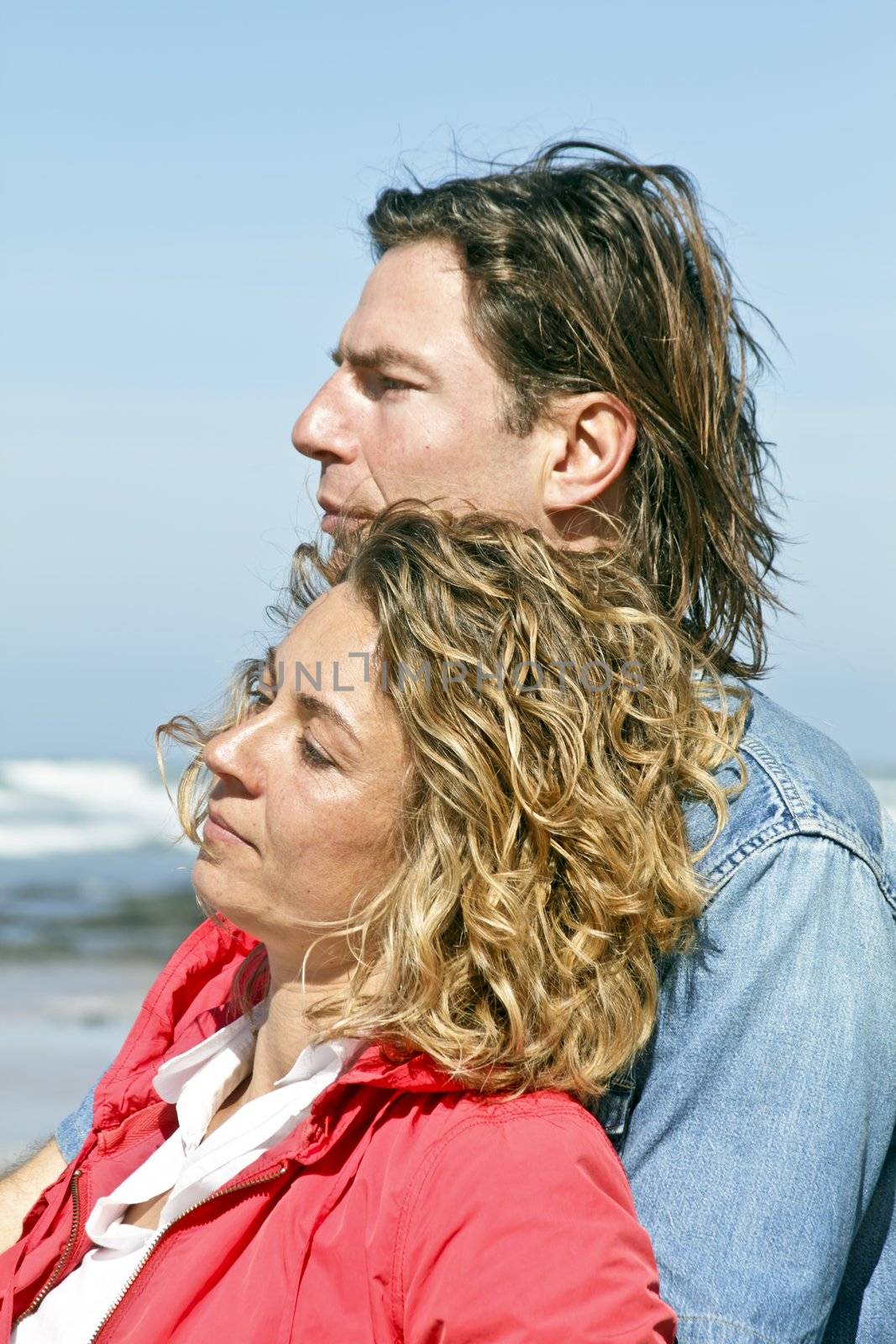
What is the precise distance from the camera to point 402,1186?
1.84 m

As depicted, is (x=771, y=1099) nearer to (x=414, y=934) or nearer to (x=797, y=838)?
(x=797, y=838)

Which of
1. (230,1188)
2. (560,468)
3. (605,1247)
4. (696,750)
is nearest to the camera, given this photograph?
(605,1247)

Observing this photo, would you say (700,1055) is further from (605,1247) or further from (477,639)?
(477,639)

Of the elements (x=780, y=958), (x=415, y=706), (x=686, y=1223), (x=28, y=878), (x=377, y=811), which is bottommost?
(x=28, y=878)

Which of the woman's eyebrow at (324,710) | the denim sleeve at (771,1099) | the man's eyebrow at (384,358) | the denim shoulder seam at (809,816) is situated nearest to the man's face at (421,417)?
the man's eyebrow at (384,358)

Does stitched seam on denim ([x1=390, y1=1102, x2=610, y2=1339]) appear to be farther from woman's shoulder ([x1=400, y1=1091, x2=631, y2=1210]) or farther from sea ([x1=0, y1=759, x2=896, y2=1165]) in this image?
sea ([x1=0, y1=759, x2=896, y2=1165])

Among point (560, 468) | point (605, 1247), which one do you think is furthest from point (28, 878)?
point (605, 1247)

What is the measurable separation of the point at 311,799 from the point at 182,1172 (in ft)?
2.02

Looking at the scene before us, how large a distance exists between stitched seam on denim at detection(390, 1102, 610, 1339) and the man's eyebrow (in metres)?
1.44

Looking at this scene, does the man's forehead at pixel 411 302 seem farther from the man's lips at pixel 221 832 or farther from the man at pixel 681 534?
the man's lips at pixel 221 832

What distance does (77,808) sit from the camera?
15.8 metres

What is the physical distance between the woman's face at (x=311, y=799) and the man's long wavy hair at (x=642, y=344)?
73 cm

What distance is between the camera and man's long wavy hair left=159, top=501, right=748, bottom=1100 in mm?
2029

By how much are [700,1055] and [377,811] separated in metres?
0.59
